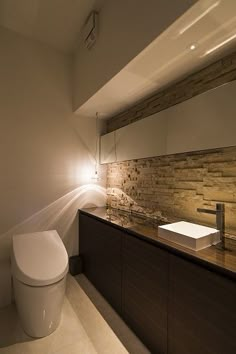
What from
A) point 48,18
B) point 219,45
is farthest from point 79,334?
point 48,18

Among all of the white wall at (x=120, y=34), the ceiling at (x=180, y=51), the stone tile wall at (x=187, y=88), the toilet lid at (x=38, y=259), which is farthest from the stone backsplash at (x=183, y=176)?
the toilet lid at (x=38, y=259)

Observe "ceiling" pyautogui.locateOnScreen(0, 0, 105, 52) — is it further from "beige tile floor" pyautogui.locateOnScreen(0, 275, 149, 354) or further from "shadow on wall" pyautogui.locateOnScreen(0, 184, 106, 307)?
"beige tile floor" pyautogui.locateOnScreen(0, 275, 149, 354)

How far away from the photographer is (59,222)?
91.2 inches

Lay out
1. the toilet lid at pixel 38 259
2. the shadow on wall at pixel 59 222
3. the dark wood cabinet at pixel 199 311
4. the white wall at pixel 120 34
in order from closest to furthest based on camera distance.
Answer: the dark wood cabinet at pixel 199 311, the white wall at pixel 120 34, the toilet lid at pixel 38 259, the shadow on wall at pixel 59 222

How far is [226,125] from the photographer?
4.09ft

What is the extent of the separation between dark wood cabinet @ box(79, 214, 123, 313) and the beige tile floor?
0.47ft

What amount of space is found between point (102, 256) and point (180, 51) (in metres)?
1.80

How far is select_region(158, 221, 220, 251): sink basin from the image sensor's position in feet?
3.71

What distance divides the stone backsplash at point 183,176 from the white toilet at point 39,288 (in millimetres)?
994

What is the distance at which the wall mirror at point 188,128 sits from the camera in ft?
4.08

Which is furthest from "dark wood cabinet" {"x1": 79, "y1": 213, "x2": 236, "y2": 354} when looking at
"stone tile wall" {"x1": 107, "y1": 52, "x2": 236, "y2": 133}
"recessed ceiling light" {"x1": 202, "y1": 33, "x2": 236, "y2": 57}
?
"recessed ceiling light" {"x1": 202, "y1": 33, "x2": 236, "y2": 57}

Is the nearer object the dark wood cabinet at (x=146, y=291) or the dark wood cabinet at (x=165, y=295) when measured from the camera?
the dark wood cabinet at (x=165, y=295)

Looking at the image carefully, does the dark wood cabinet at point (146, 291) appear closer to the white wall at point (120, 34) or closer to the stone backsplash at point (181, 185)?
the stone backsplash at point (181, 185)

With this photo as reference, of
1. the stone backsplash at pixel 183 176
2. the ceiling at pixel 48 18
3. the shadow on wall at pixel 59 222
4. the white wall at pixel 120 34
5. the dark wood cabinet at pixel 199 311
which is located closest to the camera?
the dark wood cabinet at pixel 199 311
